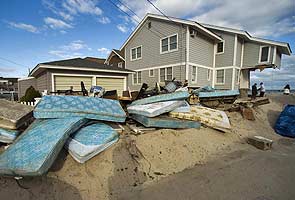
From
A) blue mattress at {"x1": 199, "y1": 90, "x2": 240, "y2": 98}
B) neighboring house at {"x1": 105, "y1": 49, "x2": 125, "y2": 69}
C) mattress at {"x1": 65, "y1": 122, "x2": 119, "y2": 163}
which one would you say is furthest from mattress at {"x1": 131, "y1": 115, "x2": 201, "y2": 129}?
neighboring house at {"x1": 105, "y1": 49, "x2": 125, "y2": 69}

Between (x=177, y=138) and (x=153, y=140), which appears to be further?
(x=177, y=138)

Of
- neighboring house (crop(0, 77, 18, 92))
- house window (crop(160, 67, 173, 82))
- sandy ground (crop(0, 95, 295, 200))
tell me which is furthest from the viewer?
neighboring house (crop(0, 77, 18, 92))

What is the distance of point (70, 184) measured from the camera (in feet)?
8.25

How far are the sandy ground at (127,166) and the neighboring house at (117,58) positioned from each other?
1505cm

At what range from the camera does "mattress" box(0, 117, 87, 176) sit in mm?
2234

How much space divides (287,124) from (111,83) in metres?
8.78

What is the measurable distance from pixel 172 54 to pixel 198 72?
8.27 ft

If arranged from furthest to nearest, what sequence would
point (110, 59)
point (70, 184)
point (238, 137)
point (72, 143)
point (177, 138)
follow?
point (110, 59), point (238, 137), point (177, 138), point (72, 143), point (70, 184)

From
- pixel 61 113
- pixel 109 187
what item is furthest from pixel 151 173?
pixel 61 113

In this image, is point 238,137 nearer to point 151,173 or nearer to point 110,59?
point 151,173

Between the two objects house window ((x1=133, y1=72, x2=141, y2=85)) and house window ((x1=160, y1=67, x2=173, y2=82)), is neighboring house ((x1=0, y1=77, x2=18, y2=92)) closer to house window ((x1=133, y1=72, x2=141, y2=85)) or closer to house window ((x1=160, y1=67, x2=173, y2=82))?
house window ((x1=133, y1=72, x2=141, y2=85))

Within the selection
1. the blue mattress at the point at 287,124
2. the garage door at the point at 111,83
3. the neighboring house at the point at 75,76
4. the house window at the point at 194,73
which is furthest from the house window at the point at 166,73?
the blue mattress at the point at 287,124

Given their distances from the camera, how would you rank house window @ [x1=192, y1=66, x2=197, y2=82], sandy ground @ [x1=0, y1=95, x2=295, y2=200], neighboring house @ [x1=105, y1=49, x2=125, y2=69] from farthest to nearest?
neighboring house @ [x1=105, y1=49, x2=125, y2=69] → house window @ [x1=192, y1=66, x2=197, y2=82] → sandy ground @ [x1=0, y1=95, x2=295, y2=200]

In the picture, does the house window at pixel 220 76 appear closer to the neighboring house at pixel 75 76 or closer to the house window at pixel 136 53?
the house window at pixel 136 53
